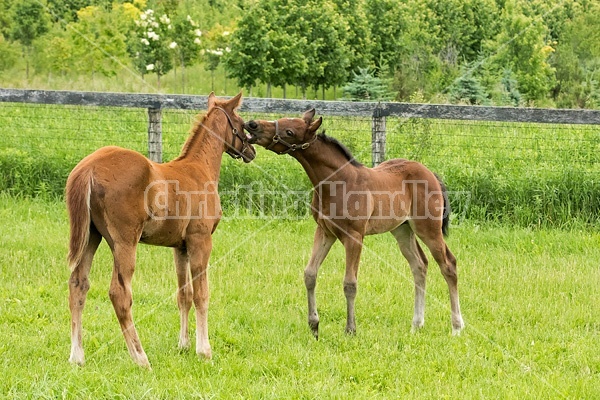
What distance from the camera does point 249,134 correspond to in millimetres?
6195

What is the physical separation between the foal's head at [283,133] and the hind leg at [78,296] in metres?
1.65

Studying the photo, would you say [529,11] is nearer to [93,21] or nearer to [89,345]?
[93,21]

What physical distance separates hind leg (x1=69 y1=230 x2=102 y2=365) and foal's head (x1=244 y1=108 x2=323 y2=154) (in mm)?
1649

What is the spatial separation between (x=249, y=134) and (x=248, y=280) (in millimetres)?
2016

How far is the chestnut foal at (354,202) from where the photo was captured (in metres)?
6.15

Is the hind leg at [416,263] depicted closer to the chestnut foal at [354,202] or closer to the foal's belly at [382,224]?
the chestnut foal at [354,202]

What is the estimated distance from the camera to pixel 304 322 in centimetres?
642

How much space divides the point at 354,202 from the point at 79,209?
2416 millimetres

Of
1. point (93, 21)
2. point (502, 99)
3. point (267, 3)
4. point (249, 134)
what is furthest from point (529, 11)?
point (249, 134)

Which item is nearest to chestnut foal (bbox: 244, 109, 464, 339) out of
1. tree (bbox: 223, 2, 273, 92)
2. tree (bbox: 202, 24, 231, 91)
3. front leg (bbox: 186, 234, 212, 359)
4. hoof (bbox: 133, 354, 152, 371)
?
front leg (bbox: 186, 234, 212, 359)

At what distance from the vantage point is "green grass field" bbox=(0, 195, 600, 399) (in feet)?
15.9

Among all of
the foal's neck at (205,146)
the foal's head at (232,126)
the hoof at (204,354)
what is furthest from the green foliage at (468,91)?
the hoof at (204,354)

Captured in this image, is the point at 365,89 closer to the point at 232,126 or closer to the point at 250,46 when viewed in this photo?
the point at 250,46

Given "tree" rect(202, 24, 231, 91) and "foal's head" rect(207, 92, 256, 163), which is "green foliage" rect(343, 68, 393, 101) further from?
"foal's head" rect(207, 92, 256, 163)
